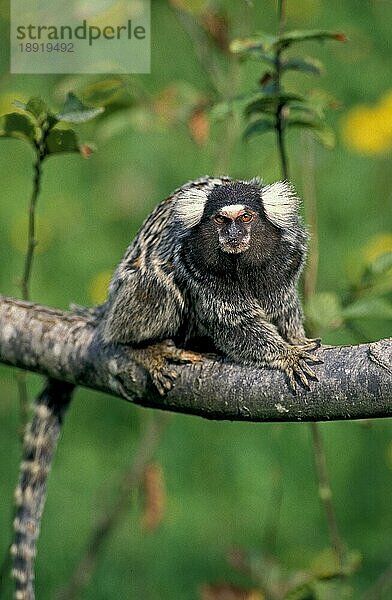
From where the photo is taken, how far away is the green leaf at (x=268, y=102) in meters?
2.60

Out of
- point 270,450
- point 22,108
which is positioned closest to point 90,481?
point 270,450

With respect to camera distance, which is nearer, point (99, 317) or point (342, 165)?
point (99, 317)

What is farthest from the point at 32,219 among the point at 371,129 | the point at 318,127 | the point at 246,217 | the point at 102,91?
the point at 371,129

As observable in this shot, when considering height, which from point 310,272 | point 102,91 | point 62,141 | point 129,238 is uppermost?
point 102,91

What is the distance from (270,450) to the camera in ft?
14.3

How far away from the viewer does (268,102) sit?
266 centimetres

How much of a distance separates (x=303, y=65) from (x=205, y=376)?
97 centimetres

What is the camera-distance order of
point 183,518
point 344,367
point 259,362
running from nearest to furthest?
point 344,367 < point 259,362 < point 183,518

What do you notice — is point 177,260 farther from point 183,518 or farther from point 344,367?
point 183,518

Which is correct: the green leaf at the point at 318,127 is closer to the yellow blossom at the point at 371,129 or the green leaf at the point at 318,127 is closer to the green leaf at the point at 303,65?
the green leaf at the point at 303,65

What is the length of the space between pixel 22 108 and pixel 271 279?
81 cm

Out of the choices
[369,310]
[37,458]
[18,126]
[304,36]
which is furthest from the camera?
[37,458]

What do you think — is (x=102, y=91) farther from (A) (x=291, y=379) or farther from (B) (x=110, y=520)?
(B) (x=110, y=520)

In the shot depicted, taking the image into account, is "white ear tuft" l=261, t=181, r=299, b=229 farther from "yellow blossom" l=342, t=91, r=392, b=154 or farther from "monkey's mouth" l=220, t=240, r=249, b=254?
"yellow blossom" l=342, t=91, r=392, b=154
